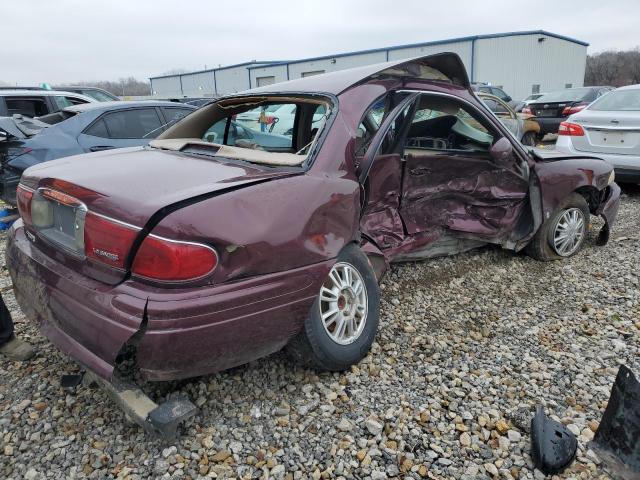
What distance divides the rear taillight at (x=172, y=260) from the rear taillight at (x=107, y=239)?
61 mm

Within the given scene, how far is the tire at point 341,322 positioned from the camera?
94.7 inches

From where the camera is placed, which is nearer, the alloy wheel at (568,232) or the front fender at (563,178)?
the front fender at (563,178)

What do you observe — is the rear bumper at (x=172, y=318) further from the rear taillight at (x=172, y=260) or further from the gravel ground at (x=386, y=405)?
the gravel ground at (x=386, y=405)

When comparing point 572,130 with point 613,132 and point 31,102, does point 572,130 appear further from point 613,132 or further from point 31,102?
point 31,102

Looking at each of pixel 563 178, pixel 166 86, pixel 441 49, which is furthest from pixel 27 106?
pixel 166 86

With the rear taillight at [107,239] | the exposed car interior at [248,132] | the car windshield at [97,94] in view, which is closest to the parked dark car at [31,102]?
the car windshield at [97,94]

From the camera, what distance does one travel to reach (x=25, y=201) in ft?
8.34

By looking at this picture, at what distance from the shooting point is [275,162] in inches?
94.7

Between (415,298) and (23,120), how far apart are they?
5438 mm

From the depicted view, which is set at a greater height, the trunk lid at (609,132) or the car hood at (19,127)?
the car hood at (19,127)

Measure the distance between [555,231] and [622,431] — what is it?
101 inches

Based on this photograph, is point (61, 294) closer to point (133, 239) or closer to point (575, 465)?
point (133, 239)

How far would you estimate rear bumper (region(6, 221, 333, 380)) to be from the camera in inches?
74.4

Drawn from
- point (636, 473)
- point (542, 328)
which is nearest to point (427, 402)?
point (636, 473)
